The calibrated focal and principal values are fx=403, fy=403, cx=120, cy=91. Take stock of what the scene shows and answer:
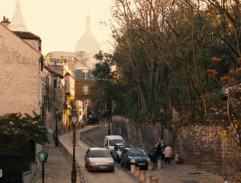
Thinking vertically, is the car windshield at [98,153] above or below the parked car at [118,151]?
above

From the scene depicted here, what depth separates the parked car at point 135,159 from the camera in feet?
91.2

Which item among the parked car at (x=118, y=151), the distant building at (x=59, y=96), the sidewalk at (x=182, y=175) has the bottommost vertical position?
the sidewalk at (x=182, y=175)

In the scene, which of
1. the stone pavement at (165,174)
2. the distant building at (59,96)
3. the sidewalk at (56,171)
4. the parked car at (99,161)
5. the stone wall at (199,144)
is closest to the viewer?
the stone pavement at (165,174)

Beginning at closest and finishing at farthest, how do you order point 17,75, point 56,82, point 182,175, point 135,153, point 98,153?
point 182,175
point 17,75
point 98,153
point 135,153
point 56,82

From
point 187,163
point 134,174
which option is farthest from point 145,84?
point 134,174

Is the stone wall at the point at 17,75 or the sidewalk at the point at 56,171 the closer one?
the sidewalk at the point at 56,171

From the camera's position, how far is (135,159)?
28.0 metres

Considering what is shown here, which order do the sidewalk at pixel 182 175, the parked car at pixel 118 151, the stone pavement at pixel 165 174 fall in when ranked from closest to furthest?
the sidewalk at pixel 182 175 < the stone pavement at pixel 165 174 < the parked car at pixel 118 151

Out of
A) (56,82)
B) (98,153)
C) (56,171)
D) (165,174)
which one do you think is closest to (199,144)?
(165,174)

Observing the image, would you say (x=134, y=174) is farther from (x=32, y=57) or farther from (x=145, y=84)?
(x=145, y=84)

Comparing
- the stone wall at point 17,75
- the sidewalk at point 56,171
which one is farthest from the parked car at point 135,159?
the stone wall at point 17,75

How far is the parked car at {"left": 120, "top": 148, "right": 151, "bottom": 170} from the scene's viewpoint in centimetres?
2779

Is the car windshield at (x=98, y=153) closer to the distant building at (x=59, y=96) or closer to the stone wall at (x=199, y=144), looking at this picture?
the stone wall at (x=199, y=144)

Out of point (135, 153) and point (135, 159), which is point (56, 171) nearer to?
point (135, 159)
